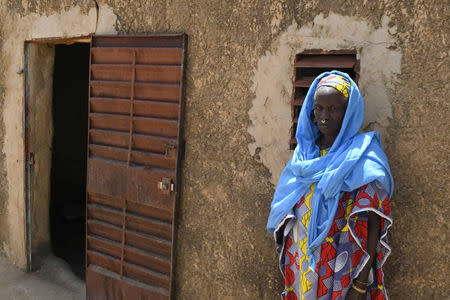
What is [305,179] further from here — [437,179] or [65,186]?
[65,186]

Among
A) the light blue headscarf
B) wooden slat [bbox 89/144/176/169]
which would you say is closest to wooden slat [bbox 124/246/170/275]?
wooden slat [bbox 89/144/176/169]

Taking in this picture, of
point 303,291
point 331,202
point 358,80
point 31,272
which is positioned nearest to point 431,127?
point 358,80

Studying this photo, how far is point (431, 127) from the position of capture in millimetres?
2162

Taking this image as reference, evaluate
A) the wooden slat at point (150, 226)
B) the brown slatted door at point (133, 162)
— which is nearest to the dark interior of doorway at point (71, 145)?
the brown slatted door at point (133, 162)

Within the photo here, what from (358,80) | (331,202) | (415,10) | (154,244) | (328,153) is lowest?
(154,244)

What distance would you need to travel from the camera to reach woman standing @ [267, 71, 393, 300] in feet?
6.46

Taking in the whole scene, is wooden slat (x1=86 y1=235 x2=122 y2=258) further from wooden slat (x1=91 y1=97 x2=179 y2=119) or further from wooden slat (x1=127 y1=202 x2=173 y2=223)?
wooden slat (x1=91 y1=97 x2=179 y2=119)

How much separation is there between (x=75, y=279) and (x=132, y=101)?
1887 millimetres

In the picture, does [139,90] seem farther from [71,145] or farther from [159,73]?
[71,145]

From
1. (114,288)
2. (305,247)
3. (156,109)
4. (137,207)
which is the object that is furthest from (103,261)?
(305,247)

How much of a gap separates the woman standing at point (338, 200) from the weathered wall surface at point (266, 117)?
0.26m

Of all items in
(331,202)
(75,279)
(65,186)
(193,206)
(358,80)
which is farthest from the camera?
(65,186)

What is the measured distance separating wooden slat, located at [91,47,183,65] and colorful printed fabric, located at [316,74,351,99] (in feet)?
3.81

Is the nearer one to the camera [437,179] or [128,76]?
[437,179]
